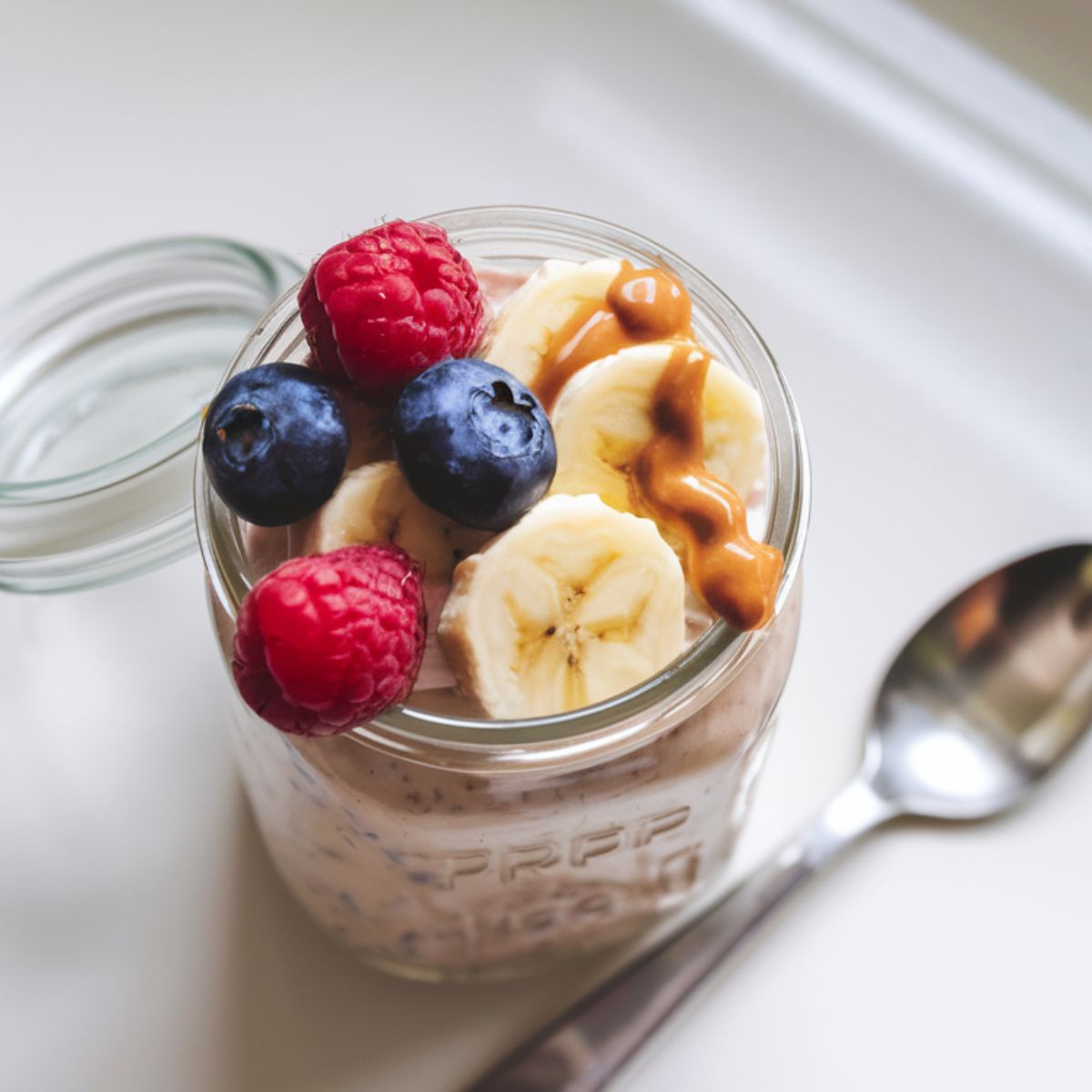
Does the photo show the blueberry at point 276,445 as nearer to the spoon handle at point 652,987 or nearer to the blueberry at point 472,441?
the blueberry at point 472,441

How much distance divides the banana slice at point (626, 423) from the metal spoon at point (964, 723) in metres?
0.37

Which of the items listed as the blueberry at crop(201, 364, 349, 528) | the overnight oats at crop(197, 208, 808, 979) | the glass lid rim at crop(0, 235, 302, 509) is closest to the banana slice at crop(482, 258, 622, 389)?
the overnight oats at crop(197, 208, 808, 979)

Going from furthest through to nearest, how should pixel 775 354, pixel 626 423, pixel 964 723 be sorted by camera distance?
pixel 775 354, pixel 964 723, pixel 626 423

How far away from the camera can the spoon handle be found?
31.6 inches

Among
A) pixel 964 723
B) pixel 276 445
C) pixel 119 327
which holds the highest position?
pixel 276 445

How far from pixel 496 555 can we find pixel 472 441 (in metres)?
0.06

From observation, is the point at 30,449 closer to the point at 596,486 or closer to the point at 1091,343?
the point at 596,486

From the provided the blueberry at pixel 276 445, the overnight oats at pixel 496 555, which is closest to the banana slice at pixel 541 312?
the overnight oats at pixel 496 555

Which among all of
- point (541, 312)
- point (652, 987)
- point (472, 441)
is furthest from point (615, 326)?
point (652, 987)

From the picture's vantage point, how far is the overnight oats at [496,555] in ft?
1.82

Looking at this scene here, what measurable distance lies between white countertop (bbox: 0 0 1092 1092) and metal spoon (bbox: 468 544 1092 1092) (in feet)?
0.08

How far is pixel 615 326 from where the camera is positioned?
0.65 meters

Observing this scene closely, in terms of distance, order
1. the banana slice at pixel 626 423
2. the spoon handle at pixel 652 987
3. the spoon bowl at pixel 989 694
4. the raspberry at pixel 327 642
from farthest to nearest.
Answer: the spoon bowl at pixel 989 694
the spoon handle at pixel 652 987
the banana slice at pixel 626 423
the raspberry at pixel 327 642

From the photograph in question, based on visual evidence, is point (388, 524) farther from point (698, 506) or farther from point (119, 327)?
point (119, 327)
